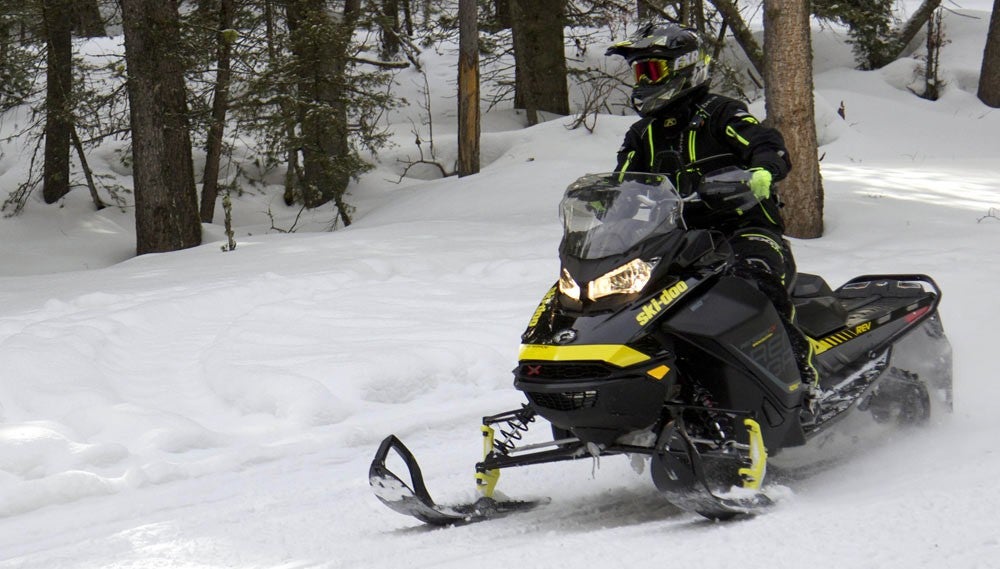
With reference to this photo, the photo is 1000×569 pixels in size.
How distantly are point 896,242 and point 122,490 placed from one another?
702cm

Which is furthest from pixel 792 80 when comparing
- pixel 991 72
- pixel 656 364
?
pixel 991 72

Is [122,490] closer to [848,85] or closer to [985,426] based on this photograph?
[985,426]

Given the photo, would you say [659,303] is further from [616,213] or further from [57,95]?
[57,95]


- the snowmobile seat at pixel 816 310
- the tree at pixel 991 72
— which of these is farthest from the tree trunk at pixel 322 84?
the tree at pixel 991 72

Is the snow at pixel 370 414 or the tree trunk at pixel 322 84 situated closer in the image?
the snow at pixel 370 414

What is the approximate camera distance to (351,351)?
6.47 m

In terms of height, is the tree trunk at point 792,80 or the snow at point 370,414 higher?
the tree trunk at point 792,80

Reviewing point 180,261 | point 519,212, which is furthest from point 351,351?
point 519,212


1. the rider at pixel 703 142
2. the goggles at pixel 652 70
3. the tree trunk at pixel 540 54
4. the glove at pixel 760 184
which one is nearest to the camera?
the glove at pixel 760 184

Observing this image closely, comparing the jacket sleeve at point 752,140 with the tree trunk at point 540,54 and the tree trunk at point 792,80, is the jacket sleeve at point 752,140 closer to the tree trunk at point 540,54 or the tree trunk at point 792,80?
the tree trunk at point 792,80

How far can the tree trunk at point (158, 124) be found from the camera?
11.3m

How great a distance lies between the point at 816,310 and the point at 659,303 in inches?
48.4

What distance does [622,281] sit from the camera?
3.56 m

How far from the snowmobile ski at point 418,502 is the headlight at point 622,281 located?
1.02 meters
